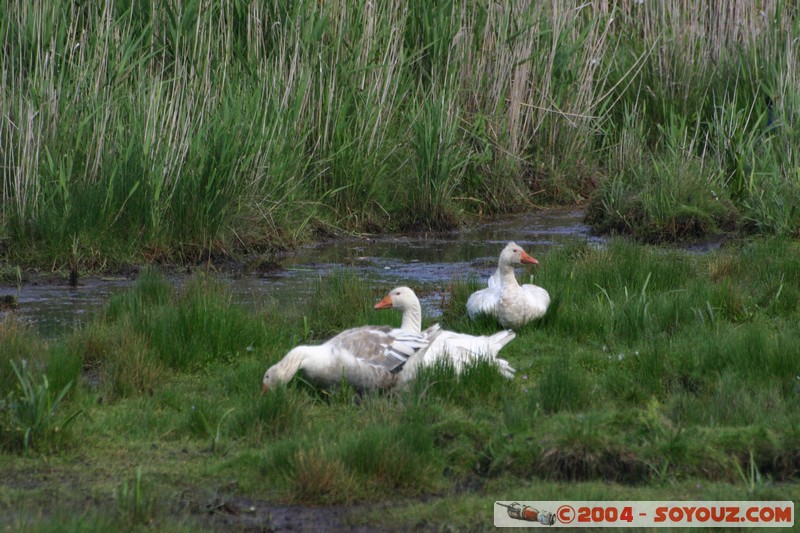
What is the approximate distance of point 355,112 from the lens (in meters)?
11.5

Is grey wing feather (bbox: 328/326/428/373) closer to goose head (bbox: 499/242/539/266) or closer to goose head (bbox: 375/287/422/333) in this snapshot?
goose head (bbox: 375/287/422/333)

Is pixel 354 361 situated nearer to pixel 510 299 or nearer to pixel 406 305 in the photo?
pixel 406 305

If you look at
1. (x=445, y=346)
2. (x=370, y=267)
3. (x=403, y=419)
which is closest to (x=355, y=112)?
(x=370, y=267)

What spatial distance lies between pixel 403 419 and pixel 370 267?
4677 mm

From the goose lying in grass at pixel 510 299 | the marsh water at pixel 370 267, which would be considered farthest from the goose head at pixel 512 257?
the marsh water at pixel 370 267

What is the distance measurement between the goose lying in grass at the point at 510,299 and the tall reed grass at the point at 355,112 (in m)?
3.20

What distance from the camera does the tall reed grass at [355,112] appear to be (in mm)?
9375

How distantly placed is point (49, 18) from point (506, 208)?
5604mm

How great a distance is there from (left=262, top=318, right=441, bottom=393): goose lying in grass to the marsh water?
2021 mm

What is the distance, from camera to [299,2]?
1098 centimetres

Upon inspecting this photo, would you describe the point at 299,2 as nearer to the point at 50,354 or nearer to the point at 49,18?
the point at 49,18

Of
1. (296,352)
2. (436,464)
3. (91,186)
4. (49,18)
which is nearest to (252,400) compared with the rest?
(296,352)

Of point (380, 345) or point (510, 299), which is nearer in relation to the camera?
point (380, 345)

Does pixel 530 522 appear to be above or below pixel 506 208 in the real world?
above
